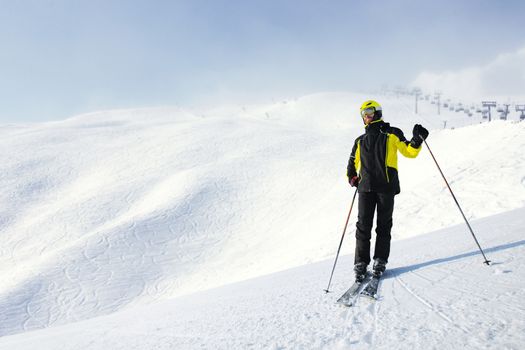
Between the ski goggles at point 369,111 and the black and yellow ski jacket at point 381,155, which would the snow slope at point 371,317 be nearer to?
the black and yellow ski jacket at point 381,155

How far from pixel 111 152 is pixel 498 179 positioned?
1152 inches

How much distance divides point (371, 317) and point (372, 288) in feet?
2.38

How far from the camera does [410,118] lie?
6431cm

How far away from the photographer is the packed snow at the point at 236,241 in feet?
9.47

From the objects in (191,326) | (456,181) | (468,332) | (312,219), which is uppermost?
(468,332)

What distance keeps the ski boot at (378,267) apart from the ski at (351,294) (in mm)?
172

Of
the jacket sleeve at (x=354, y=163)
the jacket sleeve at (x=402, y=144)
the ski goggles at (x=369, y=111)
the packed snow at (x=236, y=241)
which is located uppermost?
the ski goggles at (x=369, y=111)

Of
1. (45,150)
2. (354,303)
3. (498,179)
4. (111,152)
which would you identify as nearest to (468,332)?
(354,303)

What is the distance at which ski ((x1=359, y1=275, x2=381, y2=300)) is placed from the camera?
3.30 metres

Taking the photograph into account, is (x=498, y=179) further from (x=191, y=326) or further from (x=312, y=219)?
(x=191, y=326)

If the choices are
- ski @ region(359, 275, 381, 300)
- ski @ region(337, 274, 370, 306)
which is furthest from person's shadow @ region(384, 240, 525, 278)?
ski @ region(337, 274, 370, 306)

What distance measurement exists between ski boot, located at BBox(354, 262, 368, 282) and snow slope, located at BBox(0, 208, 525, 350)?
6.7 inches

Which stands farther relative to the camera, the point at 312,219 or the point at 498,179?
the point at 312,219

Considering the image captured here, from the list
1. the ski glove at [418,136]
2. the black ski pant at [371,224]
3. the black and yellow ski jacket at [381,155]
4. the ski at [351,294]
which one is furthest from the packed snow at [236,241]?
the ski glove at [418,136]
